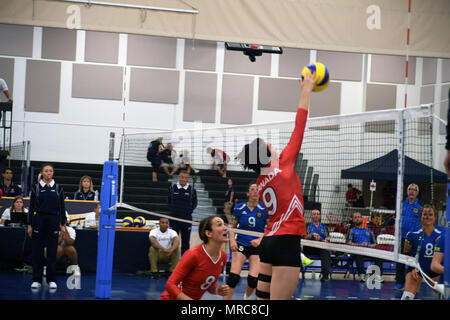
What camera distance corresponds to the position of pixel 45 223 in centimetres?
877

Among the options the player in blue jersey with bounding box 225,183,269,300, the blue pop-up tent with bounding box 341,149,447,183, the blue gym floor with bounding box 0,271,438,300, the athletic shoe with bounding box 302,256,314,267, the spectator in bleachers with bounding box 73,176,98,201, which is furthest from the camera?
the blue pop-up tent with bounding box 341,149,447,183

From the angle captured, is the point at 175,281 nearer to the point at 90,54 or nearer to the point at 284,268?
the point at 284,268

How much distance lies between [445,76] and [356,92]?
11.0 feet

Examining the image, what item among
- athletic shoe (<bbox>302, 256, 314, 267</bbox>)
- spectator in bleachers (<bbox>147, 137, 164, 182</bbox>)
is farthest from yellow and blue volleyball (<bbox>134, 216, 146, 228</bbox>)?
athletic shoe (<bbox>302, 256, 314, 267</bbox>)

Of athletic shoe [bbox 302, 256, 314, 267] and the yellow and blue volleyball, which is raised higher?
the yellow and blue volleyball

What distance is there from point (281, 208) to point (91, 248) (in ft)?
23.8

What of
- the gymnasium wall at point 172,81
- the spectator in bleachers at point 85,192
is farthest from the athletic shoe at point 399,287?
the gymnasium wall at point 172,81

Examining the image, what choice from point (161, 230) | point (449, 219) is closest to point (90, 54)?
point (161, 230)

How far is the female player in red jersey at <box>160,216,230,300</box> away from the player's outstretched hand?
4.29ft

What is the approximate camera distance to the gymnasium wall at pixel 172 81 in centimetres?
2125

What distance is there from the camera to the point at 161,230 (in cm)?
1096

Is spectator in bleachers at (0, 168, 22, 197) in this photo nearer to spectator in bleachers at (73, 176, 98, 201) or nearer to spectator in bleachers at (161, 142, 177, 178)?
spectator in bleachers at (73, 176, 98, 201)

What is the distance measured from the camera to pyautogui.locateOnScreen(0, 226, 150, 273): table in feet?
34.6

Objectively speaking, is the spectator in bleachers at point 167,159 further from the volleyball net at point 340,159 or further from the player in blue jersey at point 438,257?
the player in blue jersey at point 438,257
